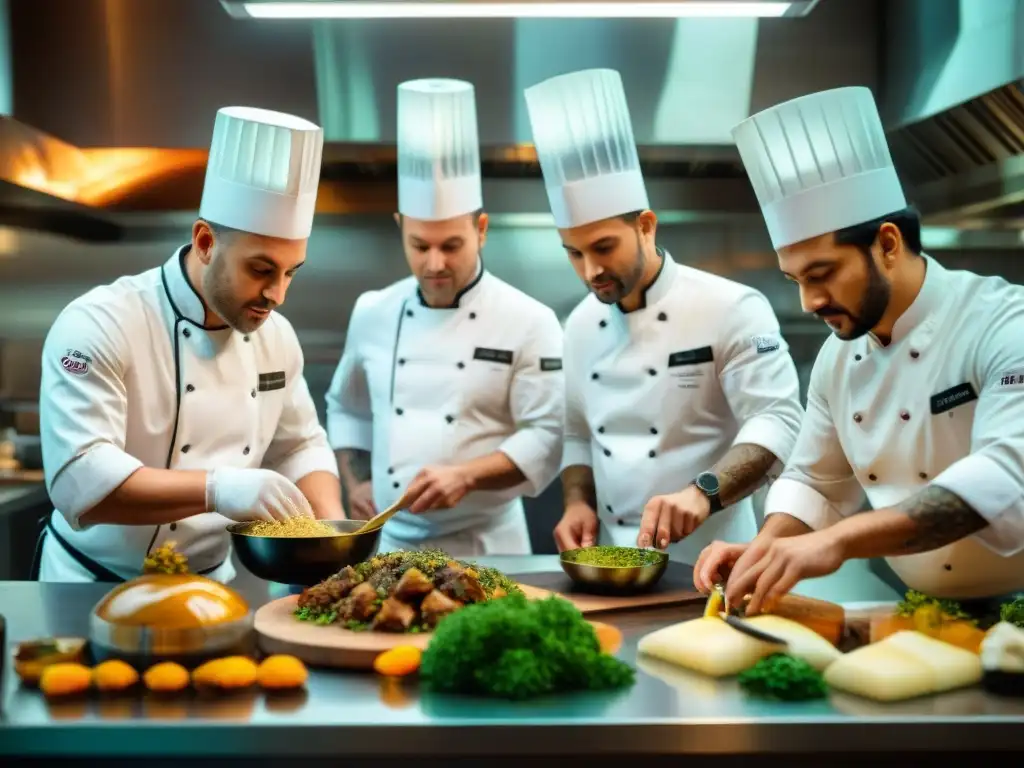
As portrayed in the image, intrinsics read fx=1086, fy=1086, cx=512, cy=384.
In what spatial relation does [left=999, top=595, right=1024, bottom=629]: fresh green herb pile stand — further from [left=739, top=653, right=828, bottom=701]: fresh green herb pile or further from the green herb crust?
the green herb crust

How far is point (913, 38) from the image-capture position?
355 centimetres

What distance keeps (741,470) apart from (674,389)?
37 centimetres

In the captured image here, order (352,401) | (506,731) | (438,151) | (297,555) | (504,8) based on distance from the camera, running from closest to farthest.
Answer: (506,731), (297,555), (504,8), (438,151), (352,401)

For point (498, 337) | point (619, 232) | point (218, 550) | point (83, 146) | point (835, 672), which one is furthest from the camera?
point (83, 146)

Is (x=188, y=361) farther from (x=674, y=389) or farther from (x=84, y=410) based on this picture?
(x=674, y=389)

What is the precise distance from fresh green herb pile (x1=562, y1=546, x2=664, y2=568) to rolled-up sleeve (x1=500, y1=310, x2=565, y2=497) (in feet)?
2.94

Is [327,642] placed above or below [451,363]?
below

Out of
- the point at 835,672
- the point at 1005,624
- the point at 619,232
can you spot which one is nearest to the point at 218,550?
the point at 619,232

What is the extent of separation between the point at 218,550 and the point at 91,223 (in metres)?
2.25

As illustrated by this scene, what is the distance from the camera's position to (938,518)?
1.80 metres

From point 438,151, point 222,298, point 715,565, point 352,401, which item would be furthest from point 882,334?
point 352,401

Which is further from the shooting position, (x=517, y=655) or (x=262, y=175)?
(x=262, y=175)

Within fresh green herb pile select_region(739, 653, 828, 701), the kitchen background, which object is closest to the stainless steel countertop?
fresh green herb pile select_region(739, 653, 828, 701)

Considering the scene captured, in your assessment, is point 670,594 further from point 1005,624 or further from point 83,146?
point 83,146
